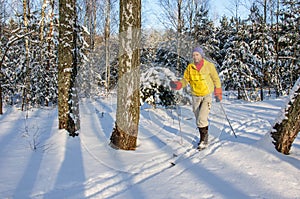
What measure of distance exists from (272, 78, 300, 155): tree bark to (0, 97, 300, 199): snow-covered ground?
11 cm

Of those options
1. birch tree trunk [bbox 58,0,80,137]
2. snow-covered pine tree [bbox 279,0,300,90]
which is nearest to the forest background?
snow-covered pine tree [bbox 279,0,300,90]

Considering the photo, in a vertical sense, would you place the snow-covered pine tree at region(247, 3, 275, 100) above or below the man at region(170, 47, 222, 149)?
above

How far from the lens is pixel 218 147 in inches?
149

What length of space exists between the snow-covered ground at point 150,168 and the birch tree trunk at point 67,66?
29 cm

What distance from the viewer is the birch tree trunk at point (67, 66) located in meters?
4.70

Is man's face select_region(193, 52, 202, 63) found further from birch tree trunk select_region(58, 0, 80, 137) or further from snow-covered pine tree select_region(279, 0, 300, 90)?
snow-covered pine tree select_region(279, 0, 300, 90)

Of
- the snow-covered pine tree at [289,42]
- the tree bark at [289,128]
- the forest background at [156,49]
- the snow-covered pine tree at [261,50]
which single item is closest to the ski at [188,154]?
the tree bark at [289,128]

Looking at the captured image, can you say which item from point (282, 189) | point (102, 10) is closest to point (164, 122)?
point (282, 189)

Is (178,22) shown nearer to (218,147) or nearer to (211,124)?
(211,124)

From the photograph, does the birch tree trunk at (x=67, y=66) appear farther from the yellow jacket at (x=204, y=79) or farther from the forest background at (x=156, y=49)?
the forest background at (x=156, y=49)

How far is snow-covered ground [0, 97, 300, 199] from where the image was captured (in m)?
2.40

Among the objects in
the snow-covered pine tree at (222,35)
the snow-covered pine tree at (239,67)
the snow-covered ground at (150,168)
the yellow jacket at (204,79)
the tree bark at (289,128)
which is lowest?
the snow-covered ground at (150,168)

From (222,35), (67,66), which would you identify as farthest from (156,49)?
(222,35)

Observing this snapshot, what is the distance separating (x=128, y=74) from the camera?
3.90 m
